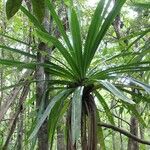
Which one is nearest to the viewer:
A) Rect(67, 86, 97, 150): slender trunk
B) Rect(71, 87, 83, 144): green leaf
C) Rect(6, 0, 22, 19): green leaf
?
Rect(6, 0, 22, 19): green leaf

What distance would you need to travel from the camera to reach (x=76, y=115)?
4.37 feet

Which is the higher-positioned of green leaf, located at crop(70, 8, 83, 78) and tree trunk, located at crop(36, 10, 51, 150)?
green leaf, located at crop(70, 8, 83, 78)

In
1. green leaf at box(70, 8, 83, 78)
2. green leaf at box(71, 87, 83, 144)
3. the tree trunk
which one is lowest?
green leaf at box(71, 87, 83, 144)

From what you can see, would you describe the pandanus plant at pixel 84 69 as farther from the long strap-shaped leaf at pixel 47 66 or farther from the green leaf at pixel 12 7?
the green leaf at pixel 12 7

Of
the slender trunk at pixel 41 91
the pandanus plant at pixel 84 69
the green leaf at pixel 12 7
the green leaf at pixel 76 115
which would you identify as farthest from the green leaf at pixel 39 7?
the slender trunk at pixel 41 91

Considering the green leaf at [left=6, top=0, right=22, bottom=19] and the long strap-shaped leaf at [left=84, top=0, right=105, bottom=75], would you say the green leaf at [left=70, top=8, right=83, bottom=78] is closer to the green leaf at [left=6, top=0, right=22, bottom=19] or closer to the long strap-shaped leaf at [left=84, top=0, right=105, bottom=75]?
the long strap-shaped leaf at [left=84, top=0, right=105, bottom=75]

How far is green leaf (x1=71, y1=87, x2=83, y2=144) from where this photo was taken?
1.24 meters

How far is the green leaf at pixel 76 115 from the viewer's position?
1.24 meters

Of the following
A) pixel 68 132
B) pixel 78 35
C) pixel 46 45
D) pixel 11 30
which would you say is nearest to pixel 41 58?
pixel 46 45

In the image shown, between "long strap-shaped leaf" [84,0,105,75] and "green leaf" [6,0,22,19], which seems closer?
"green leaf" [6,0,22,19]

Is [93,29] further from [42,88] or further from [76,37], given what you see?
[42,88]

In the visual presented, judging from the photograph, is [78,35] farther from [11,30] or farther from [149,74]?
[11,30]

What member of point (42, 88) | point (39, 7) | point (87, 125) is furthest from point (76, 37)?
point (39, 7)

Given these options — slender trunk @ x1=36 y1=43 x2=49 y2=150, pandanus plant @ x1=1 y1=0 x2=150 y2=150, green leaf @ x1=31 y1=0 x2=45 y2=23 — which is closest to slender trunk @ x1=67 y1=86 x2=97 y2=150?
pandanus plant @ x1=1 y1=0 x2=150 y2=150
